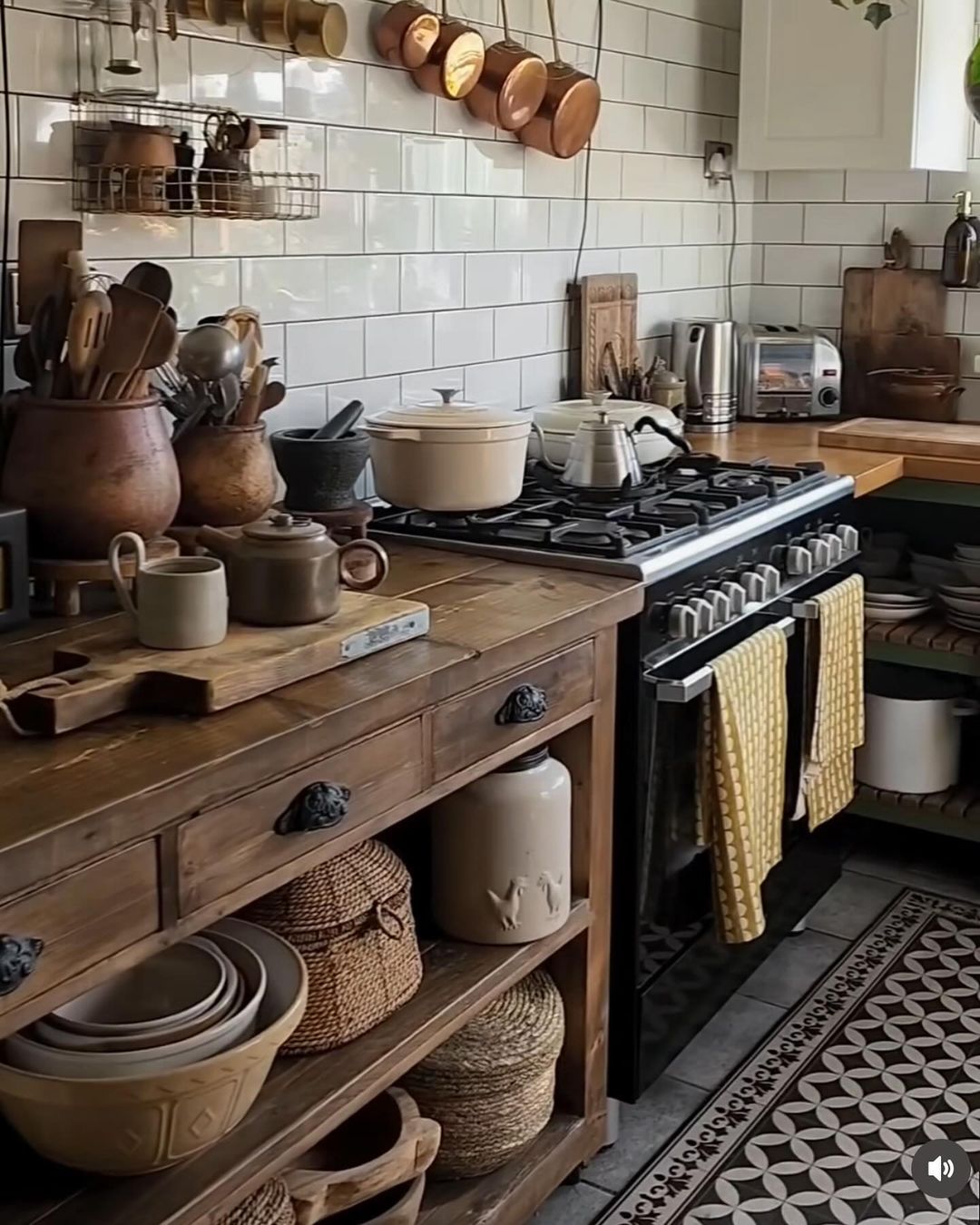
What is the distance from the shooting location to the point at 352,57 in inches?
101

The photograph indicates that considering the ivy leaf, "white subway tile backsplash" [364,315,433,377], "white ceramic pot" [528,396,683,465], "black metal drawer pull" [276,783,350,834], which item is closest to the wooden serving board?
"black metal drawer pull" [276,783,350,834]

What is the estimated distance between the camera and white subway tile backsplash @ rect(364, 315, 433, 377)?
2.72 meters

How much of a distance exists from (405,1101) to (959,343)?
2624 mm

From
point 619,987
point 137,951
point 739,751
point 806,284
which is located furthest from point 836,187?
point 137,951

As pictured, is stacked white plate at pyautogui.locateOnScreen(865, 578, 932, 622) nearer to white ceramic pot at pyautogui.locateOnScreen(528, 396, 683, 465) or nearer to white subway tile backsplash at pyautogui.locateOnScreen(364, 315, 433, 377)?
white ceramic pot at pyautogui.locateOnScreen(528, 396, 683, 465)

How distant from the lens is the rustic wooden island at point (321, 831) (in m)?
1.30

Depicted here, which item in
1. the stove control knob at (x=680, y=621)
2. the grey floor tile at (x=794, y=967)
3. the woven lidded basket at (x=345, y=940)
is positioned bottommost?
the grey floor tile at (x=794, y=967)

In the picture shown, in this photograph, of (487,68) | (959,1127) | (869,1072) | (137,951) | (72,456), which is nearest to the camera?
(137,951)

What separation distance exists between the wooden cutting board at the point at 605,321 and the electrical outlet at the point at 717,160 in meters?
0.48

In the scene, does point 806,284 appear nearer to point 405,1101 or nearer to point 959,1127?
point 959,1127

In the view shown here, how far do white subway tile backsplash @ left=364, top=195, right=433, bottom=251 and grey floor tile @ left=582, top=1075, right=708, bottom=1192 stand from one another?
5.13 feet

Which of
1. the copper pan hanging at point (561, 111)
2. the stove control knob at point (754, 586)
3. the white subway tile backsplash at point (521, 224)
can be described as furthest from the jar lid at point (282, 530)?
the copper pan hanging at point (561, 111)

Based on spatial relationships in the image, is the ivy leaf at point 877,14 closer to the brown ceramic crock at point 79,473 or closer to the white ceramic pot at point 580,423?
the white ceramic pot at point 580,423

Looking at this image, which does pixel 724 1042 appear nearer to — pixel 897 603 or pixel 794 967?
pixel 794 967
